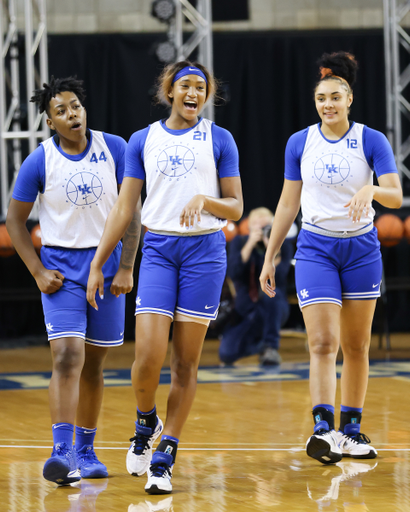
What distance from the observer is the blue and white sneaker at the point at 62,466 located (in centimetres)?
288

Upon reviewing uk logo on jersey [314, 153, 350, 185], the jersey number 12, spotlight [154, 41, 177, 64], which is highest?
spotlight [154, 41, 177, 64]

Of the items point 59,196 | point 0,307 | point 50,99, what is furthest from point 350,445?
point 0,307

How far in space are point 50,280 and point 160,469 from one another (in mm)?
838

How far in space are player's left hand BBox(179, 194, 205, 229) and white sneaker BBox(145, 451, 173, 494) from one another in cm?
87

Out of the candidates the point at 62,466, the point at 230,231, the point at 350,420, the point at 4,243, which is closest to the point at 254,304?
the point at 230,231

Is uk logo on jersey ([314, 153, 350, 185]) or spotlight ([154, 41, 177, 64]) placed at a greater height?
spotlight ([154, 41, 177, 64])

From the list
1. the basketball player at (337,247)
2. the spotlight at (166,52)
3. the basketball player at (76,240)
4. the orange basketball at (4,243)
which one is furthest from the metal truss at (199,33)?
the basketball player at (76,240)

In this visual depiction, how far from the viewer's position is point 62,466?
289 centimetres

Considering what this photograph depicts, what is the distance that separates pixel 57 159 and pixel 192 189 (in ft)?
1.98

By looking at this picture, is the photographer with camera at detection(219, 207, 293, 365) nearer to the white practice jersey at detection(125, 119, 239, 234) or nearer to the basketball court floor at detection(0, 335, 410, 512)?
the basketball court floor at detection(0, 335, 410, 512)

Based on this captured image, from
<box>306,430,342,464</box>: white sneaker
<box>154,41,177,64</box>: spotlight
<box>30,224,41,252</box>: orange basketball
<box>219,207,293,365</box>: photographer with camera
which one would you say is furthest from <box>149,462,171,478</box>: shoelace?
<box>154,41,177,64</box>: spotlight

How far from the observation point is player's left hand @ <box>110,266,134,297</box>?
125 inches

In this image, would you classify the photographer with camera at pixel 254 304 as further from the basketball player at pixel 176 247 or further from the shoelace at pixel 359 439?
the basketball player at pixel 176 247

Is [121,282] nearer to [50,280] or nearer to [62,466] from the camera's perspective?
[50,280]
